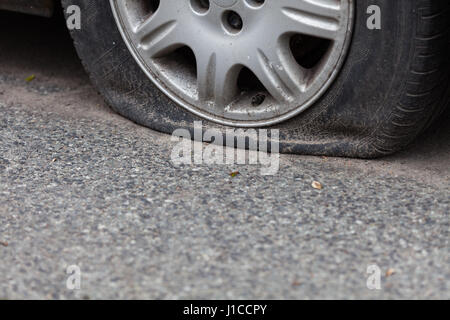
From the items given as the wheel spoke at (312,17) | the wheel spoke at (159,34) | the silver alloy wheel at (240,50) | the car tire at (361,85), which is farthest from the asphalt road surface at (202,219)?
the wheel spoke at (312,17)

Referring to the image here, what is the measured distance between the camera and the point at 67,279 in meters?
1.84

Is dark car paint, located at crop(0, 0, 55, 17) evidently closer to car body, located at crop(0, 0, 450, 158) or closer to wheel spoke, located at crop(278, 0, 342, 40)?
car body, located at crop(0, 0, 450, 158)

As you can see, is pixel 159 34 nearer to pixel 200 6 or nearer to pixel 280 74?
pixel 200 6

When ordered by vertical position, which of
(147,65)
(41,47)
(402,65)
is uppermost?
(41,47)

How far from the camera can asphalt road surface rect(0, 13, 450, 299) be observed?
5.99ft

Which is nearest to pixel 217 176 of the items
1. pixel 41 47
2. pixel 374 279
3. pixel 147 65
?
pixel 147 65

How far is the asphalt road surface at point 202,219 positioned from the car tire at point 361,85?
0.08 m

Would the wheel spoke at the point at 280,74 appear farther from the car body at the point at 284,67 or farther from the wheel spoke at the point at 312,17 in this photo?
the wheel spoke at the point at 312,17

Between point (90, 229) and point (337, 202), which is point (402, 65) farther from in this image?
point (90, 229)

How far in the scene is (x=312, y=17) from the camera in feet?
7.61

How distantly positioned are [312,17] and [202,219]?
2.48 ft

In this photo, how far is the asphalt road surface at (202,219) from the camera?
1.83 m

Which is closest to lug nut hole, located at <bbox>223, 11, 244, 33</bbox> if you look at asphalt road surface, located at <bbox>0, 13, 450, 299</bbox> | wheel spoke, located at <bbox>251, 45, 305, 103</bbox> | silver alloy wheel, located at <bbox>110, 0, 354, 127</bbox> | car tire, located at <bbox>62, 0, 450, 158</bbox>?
silver alloy wheel, located at <bbox>110, 0, 354, 127</bbox>

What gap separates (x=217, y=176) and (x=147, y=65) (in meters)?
0.56
